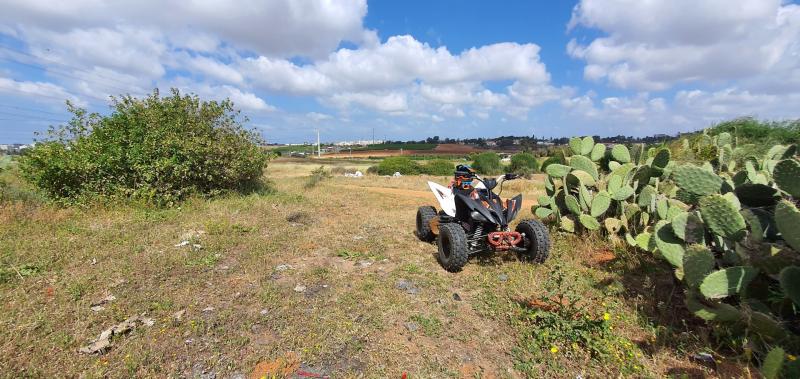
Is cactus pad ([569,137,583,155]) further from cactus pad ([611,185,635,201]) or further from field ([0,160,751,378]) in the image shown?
field ([0,160,751,378])

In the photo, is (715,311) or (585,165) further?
(585,165)

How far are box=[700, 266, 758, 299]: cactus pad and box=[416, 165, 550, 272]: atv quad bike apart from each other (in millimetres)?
2093

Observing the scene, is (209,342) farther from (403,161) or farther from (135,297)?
(403,161)

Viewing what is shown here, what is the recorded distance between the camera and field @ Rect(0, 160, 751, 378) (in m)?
2.88

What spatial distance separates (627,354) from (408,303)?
202cm

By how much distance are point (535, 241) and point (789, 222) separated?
99.5 inches

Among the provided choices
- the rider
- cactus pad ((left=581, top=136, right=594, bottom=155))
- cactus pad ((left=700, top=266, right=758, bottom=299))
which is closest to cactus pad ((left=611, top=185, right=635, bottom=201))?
cactus pad ((left=581, top=136, right=594, bottom=155))

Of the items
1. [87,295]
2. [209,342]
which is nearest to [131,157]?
[87,295]

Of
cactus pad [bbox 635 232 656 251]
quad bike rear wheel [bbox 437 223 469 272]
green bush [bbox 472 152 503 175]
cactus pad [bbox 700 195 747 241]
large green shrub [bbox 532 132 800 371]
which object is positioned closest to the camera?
large green shrub [bbox 532 132 800 371]

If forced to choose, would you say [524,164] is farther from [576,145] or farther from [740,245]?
[740,245]

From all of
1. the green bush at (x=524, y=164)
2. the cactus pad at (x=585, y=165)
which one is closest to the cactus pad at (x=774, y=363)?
the cactus pad at (x=585, y=165)

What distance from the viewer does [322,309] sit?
12.5 feet

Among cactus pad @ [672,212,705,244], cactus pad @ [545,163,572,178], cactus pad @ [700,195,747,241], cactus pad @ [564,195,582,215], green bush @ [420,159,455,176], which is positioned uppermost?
cactus pad @ [545,163,572,178]

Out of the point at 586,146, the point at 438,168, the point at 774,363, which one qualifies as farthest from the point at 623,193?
the point at 438,168
